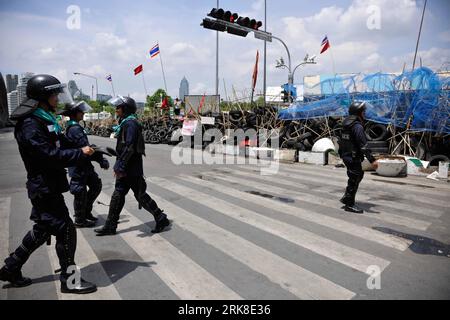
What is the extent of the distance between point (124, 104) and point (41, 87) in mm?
1725

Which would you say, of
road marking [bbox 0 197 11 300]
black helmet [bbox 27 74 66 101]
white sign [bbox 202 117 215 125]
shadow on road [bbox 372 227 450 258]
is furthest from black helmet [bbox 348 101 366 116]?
white sign [bbox 202 117 215 125]

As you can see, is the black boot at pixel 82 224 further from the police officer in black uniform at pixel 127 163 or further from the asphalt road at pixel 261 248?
the police officer in black uniform at pixel 127 163

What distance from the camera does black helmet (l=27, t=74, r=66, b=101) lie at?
2.96 meters

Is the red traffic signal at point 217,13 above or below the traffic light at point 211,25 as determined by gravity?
above

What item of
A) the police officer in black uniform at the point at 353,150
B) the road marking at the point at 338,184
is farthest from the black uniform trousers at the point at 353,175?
the road marking at the point at 338,184

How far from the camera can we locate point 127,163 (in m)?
4.57

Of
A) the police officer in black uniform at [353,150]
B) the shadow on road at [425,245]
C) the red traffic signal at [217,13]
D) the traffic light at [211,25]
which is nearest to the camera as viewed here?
the shadow on road at [425,245]

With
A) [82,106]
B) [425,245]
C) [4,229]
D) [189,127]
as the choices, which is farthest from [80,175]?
[189,127]

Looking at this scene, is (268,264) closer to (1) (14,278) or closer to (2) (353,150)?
(1) (14,278)

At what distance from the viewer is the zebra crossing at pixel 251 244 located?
10.5 ft

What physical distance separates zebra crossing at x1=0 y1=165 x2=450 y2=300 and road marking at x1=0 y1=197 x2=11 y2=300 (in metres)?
0.02

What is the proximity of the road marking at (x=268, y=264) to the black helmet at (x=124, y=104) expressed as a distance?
195 cm

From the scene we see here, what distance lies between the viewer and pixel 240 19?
12.6 metres
